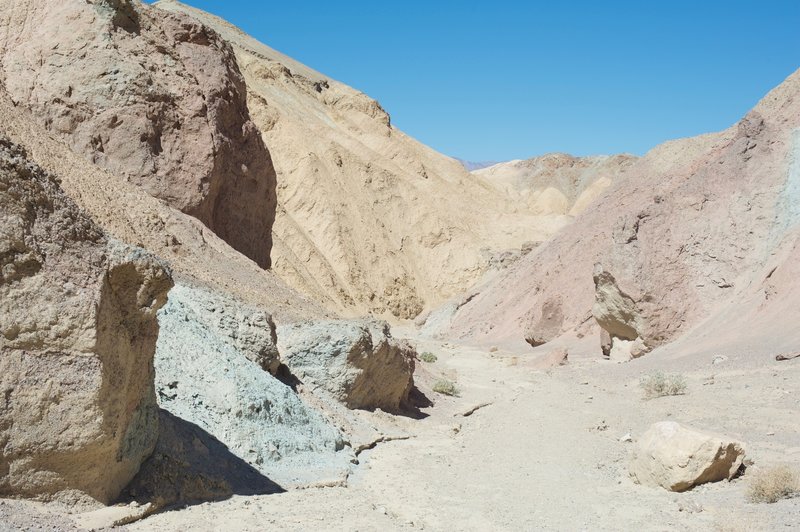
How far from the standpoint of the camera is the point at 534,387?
15820 mm

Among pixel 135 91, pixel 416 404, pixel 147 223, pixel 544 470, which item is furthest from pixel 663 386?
pixel 135 91

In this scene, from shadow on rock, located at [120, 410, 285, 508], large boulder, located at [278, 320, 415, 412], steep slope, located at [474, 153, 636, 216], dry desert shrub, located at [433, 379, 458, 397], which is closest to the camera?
shadow on rock, located at [120, 410, 285, 508]

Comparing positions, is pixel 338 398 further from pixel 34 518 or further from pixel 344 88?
pixel 344 88

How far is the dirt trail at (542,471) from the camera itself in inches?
247

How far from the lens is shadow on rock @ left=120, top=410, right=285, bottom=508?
595 centimetres

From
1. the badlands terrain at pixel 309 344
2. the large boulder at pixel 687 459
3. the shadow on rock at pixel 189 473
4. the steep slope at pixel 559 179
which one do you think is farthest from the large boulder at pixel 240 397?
the steep slope at pixel 559 179

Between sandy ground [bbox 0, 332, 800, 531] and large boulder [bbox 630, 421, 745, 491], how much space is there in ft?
0.42

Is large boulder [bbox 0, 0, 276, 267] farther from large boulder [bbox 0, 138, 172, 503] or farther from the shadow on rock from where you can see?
large boulder [bbox 0, 138, 172, 503]

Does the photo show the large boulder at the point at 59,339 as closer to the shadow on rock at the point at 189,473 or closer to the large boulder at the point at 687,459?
the shadow on rock at the point at 189,473

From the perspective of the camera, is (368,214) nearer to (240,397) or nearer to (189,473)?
(240,397)

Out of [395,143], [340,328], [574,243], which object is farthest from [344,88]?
[340,328]

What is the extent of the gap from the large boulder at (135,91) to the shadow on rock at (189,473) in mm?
9766

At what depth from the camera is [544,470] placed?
335 inches

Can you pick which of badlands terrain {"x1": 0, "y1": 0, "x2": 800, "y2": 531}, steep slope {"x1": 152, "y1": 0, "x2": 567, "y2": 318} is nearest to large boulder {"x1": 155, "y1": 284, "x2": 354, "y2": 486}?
badlands terrain {"x1": 0, "y1": 0, "x2": 800, "y2": 531}
